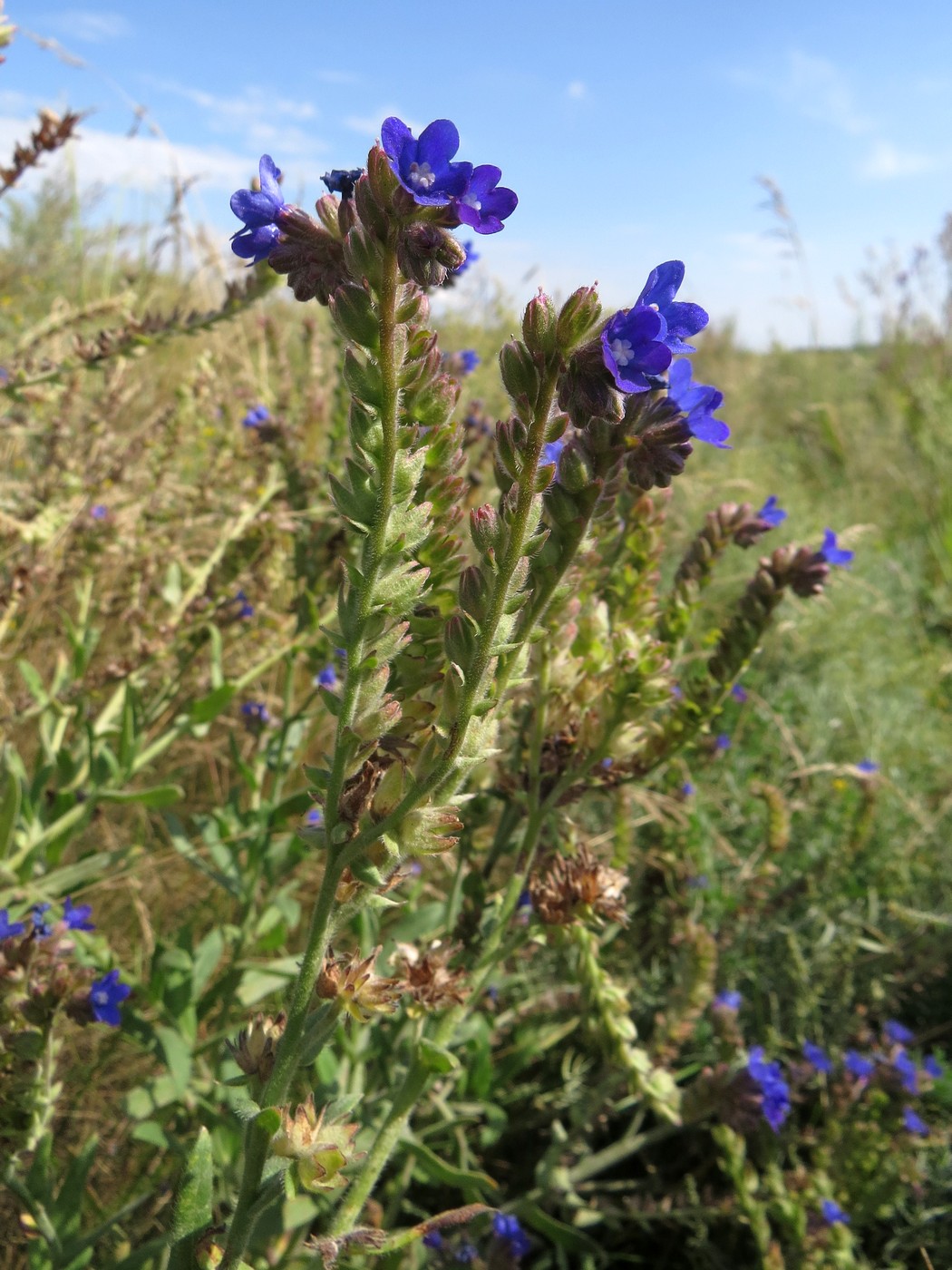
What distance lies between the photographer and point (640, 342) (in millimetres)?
979

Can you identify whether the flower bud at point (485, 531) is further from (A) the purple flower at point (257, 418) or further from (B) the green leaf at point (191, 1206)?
(A) the purple flower at point (257, 418)

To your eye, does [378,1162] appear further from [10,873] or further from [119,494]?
[119,494]

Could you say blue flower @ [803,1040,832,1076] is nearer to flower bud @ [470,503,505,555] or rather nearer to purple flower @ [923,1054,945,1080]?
purple flower @ [923,1054,945,1080]

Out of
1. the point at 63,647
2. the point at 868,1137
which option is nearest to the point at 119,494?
the point at 63,647

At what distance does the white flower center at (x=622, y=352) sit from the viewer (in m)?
0.99

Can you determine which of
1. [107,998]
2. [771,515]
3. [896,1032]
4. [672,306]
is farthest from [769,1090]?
[672,306]

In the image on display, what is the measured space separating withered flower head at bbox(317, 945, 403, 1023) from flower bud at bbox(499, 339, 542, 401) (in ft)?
2.15

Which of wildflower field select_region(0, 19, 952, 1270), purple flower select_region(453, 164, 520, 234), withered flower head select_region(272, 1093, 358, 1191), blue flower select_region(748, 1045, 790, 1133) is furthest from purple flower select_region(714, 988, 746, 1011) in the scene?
purple flower select_region(453, 164, 520, 234)

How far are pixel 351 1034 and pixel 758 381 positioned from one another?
1177 cm

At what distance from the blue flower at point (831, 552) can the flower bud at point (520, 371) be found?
108cm

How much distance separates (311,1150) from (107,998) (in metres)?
0.83

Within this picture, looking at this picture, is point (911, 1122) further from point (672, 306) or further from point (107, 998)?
point (672, 306)

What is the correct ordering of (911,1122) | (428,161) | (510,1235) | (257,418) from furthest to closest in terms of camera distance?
(257,418) < (911,1122) < (510,1235) < (428,161)

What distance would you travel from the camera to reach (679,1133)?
2.60 meters
